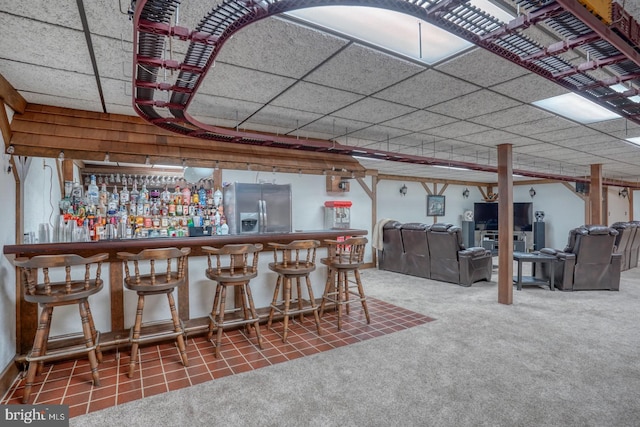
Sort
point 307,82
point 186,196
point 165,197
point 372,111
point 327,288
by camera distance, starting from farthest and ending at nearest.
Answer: point 186,196
point 165,197
point 327,288
point 372,111
point 307,82

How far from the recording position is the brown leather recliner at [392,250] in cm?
730

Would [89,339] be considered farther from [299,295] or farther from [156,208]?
[156,208]

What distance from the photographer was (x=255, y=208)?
5.73 metres

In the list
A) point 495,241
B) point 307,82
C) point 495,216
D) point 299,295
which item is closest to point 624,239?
point 495,241

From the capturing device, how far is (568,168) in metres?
8.27

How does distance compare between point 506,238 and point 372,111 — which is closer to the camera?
point 372,111

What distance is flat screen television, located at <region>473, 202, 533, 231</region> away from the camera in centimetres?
1088

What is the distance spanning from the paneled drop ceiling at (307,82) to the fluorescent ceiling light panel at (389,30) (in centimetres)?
9

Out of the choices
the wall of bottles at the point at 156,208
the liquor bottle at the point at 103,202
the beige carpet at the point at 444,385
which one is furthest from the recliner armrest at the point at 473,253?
the liquor bottle at the point at 103,202

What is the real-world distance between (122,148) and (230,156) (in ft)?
4.37

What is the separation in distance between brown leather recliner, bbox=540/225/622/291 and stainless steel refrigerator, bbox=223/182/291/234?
495 cm

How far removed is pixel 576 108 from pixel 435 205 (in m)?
7.27

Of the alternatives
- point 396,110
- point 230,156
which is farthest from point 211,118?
point 396,110
